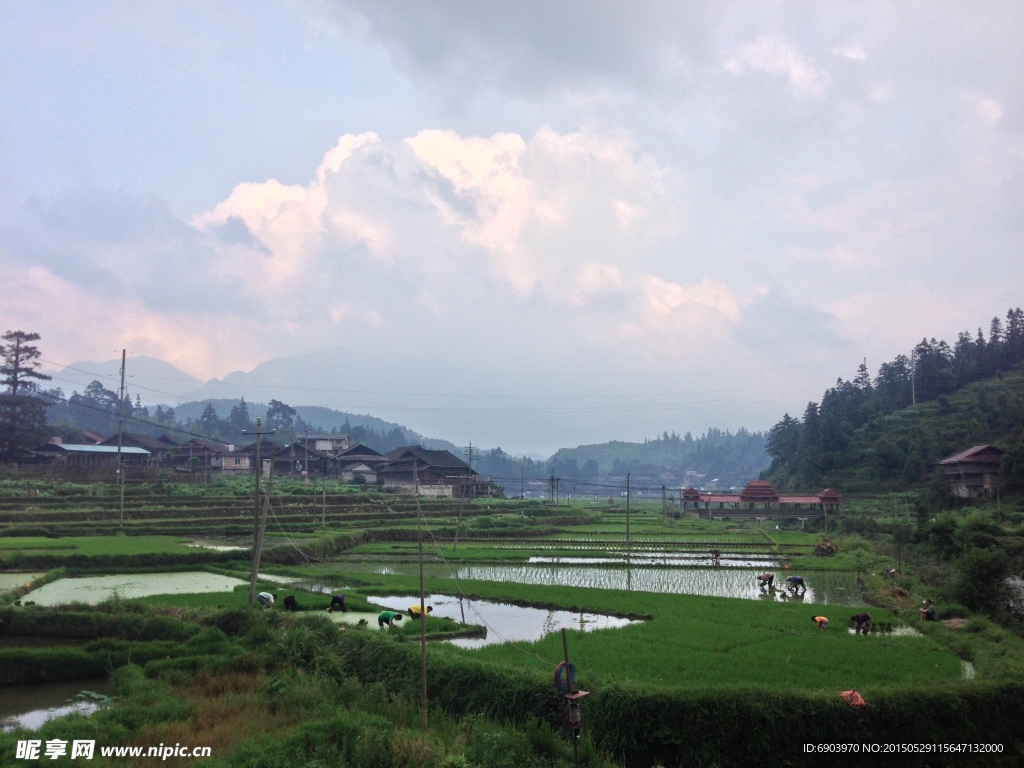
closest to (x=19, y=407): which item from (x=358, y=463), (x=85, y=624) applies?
(x=358, y=463)

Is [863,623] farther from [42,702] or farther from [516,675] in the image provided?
[42,702]

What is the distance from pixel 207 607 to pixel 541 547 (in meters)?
20.7

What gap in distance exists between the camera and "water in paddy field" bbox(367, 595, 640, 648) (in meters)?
16.4

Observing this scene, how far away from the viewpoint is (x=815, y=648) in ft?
45.4

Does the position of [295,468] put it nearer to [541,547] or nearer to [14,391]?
[14,391]

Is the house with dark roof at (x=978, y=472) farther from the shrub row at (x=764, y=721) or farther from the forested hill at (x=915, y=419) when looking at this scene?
the shrub row at (x=764, y=721)

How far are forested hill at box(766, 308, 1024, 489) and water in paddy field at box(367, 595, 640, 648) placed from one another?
112ft

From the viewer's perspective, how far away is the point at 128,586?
72.8 feet

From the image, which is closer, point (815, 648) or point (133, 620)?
point (815, 648)

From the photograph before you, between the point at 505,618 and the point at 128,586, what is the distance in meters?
12.5

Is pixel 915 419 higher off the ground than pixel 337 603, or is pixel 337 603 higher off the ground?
pixel 915 419

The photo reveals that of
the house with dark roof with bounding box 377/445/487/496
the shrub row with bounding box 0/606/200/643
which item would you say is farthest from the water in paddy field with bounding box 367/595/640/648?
the house with dark roof with bounding box 377/445/487/496

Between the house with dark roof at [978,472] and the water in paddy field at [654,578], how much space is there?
2203 centimetres

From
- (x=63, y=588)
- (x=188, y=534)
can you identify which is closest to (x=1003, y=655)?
(x=63, y=588)
